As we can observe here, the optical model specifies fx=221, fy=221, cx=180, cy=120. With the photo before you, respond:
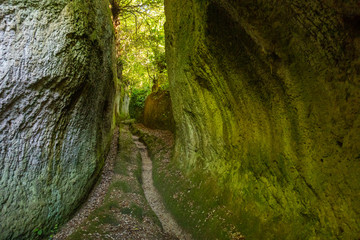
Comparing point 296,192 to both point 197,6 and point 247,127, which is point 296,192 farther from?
point 197,6

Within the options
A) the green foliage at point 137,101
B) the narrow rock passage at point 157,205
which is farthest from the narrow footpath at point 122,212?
the green foliage at point 137,101

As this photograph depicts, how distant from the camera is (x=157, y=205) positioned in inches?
436

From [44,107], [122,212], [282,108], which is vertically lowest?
[122,212]

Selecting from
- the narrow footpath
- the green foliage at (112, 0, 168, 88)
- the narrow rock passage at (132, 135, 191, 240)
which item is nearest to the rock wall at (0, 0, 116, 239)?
the narrow footpath

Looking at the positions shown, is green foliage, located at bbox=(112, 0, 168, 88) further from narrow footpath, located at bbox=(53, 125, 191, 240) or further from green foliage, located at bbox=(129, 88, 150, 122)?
narrow footpath, located at bbox=(53, 125, 191, 240)

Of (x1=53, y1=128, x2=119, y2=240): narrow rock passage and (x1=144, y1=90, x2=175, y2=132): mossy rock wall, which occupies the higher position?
(x1=144, y1=90, x2=175, y2=132): mossy rock wall

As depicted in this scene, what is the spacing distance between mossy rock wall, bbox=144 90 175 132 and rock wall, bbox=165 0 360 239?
11.6 m

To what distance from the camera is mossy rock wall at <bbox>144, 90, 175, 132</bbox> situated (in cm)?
2150

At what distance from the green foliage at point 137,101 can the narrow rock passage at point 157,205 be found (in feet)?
52.0

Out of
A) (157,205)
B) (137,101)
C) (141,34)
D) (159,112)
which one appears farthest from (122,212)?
(137,101)

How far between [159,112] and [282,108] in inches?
696

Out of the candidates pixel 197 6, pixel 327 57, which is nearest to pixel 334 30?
pixel 327 57

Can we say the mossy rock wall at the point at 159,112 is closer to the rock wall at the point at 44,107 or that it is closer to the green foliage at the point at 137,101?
the green foliage at the point at 137,101

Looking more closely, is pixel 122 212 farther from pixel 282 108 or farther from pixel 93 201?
pixel 282 108
